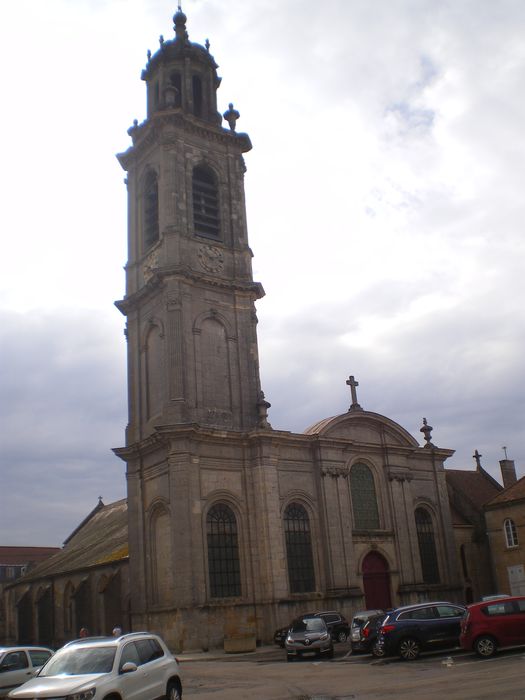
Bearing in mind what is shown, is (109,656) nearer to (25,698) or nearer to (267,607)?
(25,698)

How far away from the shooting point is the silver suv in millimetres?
10797

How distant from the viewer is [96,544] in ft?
159

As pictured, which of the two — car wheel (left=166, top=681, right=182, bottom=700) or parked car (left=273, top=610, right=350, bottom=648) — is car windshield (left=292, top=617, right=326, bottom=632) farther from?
car wheel (left=166, top=681, right=182, bottom=700)

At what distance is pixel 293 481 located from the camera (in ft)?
108

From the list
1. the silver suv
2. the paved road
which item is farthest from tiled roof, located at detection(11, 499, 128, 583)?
the silver suv

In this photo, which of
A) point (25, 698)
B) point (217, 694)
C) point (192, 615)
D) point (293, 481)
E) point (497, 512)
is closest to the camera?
point (25, 698)

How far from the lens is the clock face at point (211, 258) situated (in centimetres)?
3472

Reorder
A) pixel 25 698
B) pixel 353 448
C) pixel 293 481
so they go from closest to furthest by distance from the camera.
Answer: pixel 25 698 → pixel 293 481 → pixel 353 448

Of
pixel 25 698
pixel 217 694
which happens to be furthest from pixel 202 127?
pixel 25 698

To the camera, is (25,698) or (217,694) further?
(217,694)

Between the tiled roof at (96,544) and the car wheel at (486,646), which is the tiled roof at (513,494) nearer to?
the tiled roof at (96,544)

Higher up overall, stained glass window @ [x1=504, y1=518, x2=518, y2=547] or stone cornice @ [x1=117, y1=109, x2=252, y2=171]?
stone cornice @ [x1=117, y1=109, x2=252, y2=171]

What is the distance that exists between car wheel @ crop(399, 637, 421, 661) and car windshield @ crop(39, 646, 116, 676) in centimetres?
989

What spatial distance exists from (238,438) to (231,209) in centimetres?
1210
